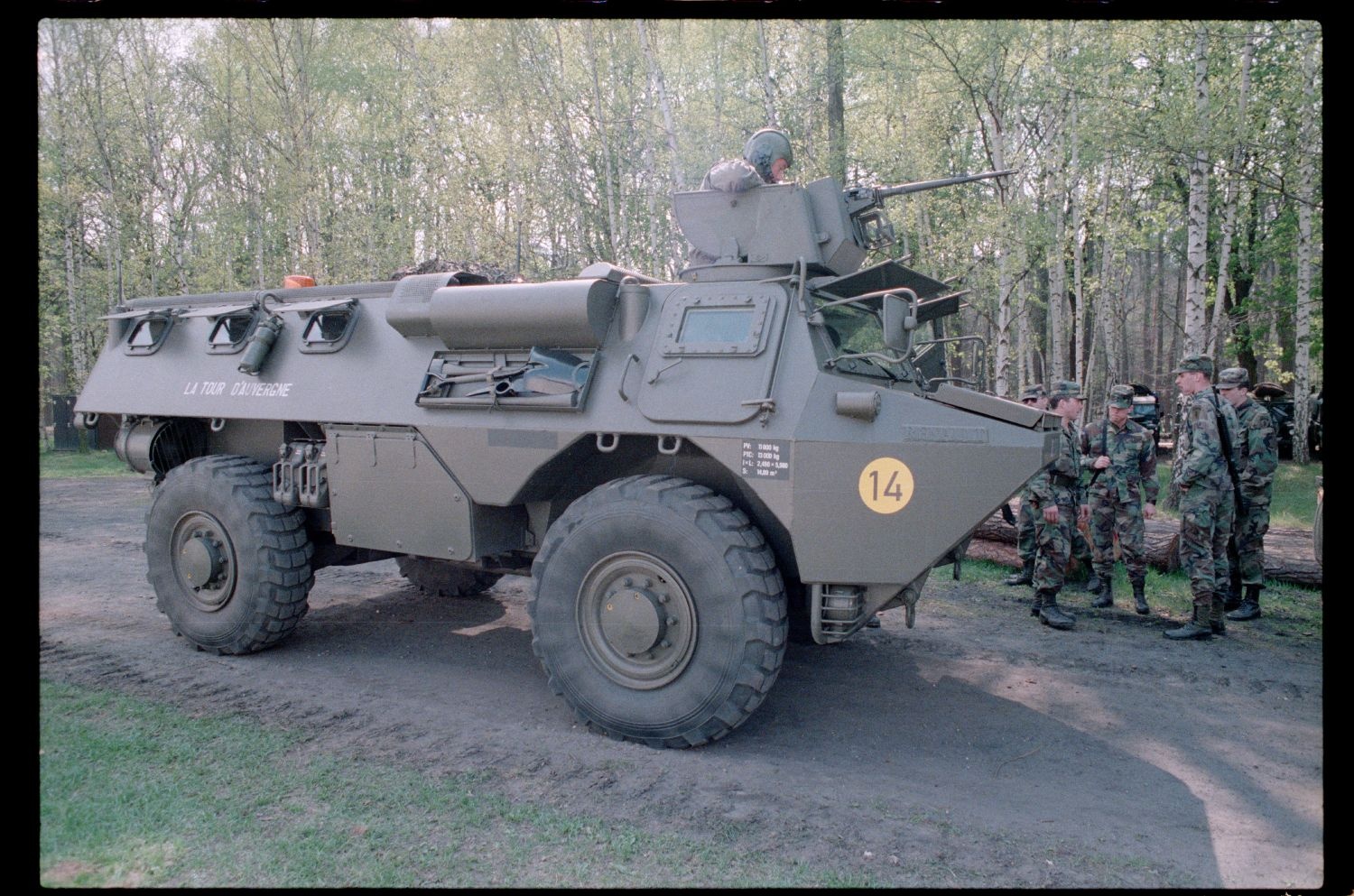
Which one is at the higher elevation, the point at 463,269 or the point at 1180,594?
the point at 463,269

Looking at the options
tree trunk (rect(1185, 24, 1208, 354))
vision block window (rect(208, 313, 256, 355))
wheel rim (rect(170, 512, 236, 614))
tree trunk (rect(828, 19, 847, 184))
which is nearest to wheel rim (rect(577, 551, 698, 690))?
wheel rim (rect(170, 512, 236, 614))

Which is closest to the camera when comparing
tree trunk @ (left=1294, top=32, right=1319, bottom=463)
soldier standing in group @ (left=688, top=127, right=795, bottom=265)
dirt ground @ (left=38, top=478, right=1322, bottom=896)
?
dirt ground @ (left=38, top=478, right=1322, bottom=896)

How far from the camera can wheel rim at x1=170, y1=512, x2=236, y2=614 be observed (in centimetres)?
567

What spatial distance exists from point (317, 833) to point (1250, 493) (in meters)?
7.05

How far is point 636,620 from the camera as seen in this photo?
14.1 ft

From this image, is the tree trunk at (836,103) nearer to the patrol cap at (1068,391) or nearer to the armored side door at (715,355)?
the patrol cap at (1068,391)

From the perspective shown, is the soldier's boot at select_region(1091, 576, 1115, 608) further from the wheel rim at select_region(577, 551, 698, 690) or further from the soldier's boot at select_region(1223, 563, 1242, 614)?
the wheel rim at select_region(577, 551, 698, 690)

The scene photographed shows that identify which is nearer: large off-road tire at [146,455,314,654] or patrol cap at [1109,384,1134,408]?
large off-road tire at [146,455,314,654]

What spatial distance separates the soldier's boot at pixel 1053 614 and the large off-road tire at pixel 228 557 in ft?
17.5

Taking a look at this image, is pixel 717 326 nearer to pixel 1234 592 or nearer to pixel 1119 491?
pixel 1119 491

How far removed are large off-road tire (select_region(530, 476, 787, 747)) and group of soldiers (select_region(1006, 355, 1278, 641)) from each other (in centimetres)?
279

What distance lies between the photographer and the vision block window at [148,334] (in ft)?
21.2

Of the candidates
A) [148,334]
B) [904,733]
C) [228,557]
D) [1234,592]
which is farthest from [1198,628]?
[148,334]
